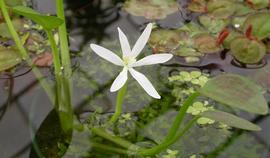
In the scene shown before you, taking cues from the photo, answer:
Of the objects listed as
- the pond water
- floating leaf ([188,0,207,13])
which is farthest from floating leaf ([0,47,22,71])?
floating leaf ([188,0,207,13])

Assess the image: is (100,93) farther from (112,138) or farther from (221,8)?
(221,8)

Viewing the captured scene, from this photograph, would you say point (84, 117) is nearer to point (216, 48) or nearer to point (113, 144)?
point (113, 144)

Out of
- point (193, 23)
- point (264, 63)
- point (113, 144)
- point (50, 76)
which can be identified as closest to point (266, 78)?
point (264, 63)

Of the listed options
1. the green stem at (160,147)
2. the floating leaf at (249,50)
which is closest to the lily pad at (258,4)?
the floating leaf at (249,50)

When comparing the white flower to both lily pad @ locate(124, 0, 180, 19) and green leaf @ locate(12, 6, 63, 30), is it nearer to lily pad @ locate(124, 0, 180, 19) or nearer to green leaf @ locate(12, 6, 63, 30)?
green leaf @ locate(12, 6, 63, 30)

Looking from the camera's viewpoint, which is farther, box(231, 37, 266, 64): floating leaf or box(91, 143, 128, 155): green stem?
box(231, 37, 266, 64): floating leaf

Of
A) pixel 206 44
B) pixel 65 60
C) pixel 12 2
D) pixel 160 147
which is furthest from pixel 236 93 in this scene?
pixel 12 2

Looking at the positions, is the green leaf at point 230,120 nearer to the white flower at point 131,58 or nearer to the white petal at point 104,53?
the white flower at point 131,58
